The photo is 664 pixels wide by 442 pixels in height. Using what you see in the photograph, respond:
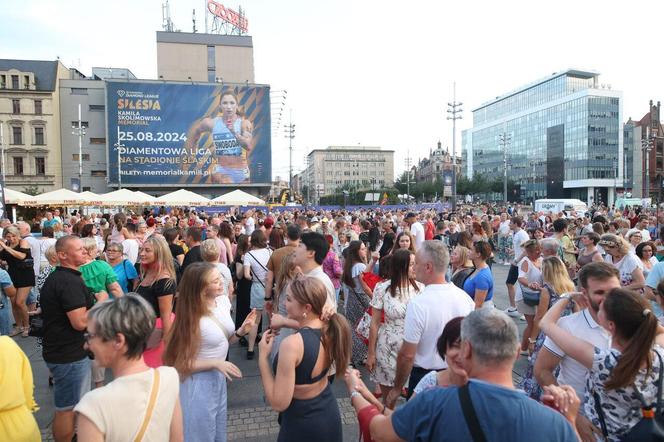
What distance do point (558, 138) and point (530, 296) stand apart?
95.9m

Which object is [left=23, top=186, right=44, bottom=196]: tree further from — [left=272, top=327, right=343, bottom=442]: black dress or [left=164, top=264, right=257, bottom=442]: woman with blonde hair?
[left=272, top=327, right=343, bottom=442]: black dress

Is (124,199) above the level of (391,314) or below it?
above

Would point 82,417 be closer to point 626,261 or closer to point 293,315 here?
point 293,315

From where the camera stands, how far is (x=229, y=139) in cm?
4684

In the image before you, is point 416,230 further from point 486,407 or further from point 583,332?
point 486,407

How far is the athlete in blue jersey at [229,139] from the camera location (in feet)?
153

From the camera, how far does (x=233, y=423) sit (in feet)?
14.4

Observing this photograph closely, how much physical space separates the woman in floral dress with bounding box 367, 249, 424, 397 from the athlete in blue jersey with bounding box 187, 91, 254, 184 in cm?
4473

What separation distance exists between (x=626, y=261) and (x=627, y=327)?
418 centimetres

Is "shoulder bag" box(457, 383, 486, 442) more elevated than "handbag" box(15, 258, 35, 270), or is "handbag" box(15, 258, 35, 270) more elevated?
"shoulder bag" box(457, 383, 486, 442)

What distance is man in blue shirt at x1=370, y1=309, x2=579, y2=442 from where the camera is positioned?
4.90 feet

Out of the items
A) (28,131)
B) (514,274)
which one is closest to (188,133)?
(28,131)

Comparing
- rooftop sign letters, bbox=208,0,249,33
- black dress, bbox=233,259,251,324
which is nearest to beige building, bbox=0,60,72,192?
rooftop sign letters, bbox=208,0,249,33

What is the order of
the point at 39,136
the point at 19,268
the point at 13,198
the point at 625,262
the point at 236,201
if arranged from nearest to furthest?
the point at 625,262
the point at 19,268
the point at 13,198
the point at 236,201
the point at 39,136
